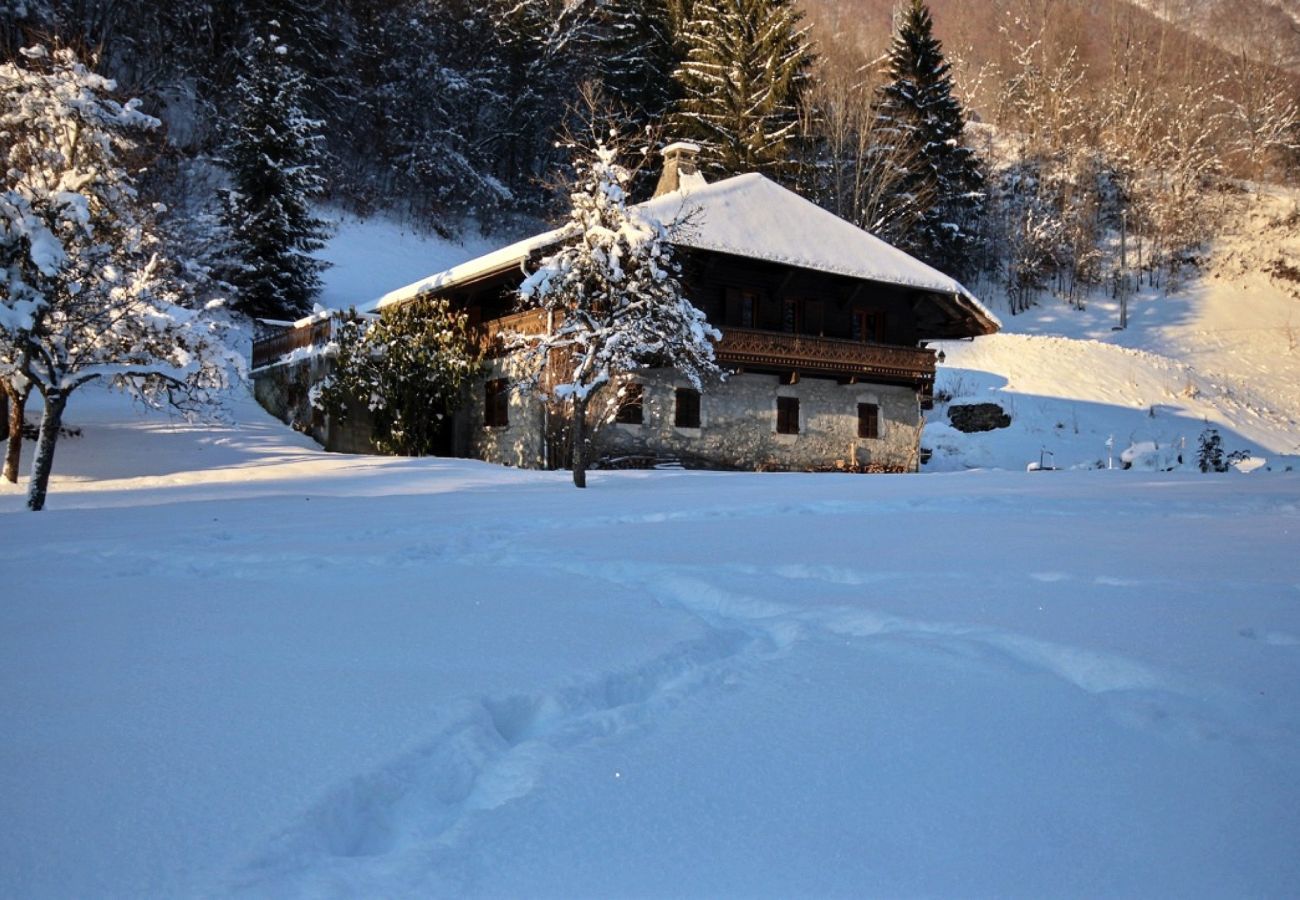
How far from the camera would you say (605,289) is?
47.2ft

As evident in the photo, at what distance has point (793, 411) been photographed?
23594 mm

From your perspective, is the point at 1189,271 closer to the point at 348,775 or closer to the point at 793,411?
the point at 793,411

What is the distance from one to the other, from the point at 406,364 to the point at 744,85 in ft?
66.0

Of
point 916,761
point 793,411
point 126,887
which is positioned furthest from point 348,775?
point 793,411

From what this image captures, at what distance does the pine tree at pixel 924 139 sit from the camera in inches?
1455

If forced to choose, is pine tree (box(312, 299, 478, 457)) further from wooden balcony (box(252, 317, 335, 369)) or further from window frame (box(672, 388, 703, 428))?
window frame (box(672, 388, 703, 428))

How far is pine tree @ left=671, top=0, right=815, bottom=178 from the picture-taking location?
3300 centimetres

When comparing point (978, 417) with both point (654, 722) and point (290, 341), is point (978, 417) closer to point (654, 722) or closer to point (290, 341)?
point (290, 341)

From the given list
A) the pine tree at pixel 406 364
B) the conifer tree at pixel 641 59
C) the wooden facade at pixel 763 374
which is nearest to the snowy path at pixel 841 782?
the wooden facade at pixel 763 374

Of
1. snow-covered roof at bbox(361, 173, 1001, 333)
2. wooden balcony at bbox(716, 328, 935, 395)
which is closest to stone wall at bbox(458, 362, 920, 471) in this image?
wooden balcony at bbox(716, 328, 935, 395)

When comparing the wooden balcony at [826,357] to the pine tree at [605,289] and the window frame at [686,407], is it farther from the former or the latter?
the pine tree at [605,289]

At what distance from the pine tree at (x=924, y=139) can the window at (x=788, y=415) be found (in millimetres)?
15395

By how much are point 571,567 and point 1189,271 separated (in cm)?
4980

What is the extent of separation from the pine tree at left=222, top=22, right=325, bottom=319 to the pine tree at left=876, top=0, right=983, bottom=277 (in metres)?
22.2
